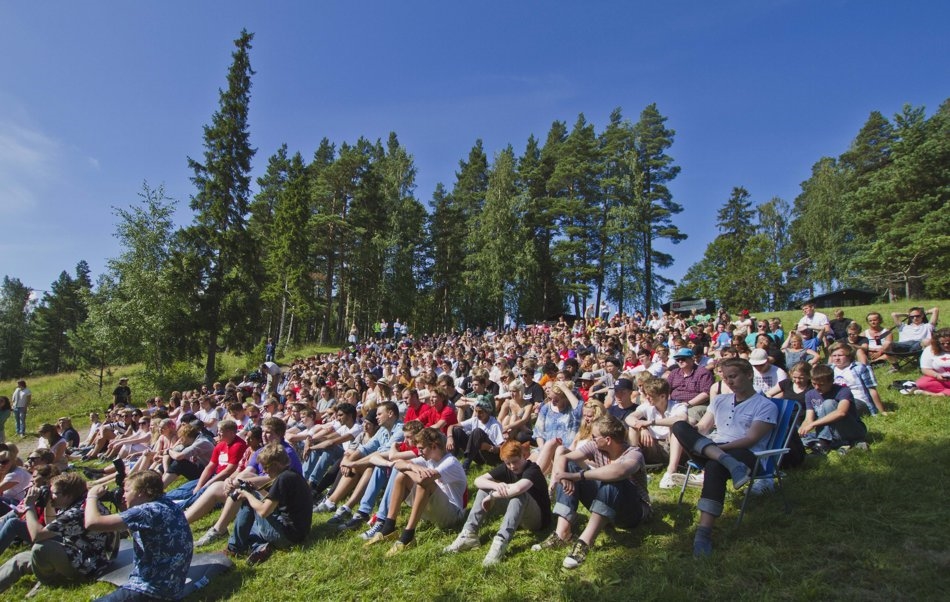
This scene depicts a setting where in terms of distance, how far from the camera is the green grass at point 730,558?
9.71ft

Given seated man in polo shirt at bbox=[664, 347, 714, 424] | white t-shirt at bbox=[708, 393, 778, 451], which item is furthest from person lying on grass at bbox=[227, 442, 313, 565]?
seated man in polo shirt at bbox=[664, 347, 714, 424]

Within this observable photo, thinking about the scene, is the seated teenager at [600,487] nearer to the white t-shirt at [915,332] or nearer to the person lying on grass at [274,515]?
the person lying on grass at [274,515]

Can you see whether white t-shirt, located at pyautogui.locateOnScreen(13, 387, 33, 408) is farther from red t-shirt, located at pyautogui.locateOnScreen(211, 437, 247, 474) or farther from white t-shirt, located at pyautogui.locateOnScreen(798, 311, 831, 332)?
white t-shirt, located at pyautogui.locateOnScreen(798, 311, 831, 332)

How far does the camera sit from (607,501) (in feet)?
11.8

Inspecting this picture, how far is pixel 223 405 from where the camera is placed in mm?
11328

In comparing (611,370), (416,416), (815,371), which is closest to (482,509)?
(416,416)

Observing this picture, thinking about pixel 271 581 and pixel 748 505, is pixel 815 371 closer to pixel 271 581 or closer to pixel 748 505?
pixel 748 505

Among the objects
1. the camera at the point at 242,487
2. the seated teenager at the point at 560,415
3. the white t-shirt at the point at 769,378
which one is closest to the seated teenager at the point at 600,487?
the seated teenager at the point at 560,415

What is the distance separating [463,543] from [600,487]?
4.00ft

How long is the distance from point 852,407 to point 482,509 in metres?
3.88

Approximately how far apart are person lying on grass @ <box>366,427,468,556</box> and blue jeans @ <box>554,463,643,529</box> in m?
1.12

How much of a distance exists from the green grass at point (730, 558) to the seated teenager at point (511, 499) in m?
0.13

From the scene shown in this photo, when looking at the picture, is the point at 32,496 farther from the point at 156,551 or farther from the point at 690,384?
the point at 690,384

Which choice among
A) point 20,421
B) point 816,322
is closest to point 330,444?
point 816,322
